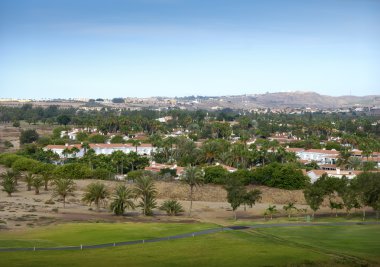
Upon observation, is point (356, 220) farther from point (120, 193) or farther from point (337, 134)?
point (337, 134)

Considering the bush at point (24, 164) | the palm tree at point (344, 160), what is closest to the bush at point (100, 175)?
the bush at point (24, 164)

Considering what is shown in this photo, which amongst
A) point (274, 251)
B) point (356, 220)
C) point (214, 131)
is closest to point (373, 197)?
point (356, 220)

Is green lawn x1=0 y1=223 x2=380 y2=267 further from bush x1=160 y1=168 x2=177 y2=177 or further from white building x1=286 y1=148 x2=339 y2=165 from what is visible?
white building x1=286 y1=148 x2=339 y2=165

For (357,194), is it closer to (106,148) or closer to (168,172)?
(168,172)

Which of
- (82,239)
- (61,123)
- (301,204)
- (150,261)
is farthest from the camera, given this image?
(61,123)

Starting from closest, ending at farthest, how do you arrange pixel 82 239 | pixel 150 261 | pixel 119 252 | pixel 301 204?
pixel 150 261, pixel 119 252, pixel 82 239, pixel 301 204

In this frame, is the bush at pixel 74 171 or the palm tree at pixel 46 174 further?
the bush at pixel 74 171

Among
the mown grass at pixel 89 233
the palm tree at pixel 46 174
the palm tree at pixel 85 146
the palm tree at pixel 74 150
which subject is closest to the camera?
the mown grass at pixel 89 233

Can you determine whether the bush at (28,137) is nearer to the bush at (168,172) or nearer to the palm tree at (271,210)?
the bush at (168,172)
